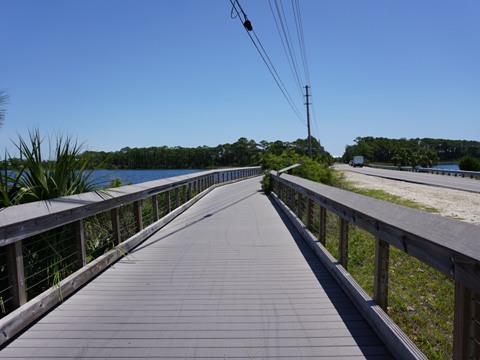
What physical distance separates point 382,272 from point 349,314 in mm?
608

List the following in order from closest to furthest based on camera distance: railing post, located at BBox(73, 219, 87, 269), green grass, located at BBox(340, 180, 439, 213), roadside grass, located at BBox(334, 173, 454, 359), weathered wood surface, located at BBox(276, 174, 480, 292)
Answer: weathered wood surface, located at BBox(276, 174, 480, 292)
roadside grass, located at BBox(334, 173, 454, 359)
railing post, located at BBox(73, 219, 87, 269)
green grass, located at BBox(340, 180, 439, 213)

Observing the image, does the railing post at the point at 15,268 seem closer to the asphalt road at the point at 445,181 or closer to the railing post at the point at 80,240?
the railing post at the point at 80,240

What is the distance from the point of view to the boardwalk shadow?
2926 mm

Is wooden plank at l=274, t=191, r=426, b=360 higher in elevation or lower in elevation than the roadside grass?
higher

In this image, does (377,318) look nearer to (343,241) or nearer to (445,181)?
(343,241)

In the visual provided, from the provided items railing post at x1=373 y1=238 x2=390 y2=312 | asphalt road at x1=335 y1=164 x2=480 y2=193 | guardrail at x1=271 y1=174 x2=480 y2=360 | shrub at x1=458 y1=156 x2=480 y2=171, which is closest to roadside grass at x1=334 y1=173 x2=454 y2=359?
guardrail at x1=271 y1=174 x2=480 y2=360

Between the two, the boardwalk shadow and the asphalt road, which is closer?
the boardwalk shadow

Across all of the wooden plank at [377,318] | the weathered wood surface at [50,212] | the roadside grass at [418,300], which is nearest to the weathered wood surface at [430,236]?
the roadside grass at [418,300]

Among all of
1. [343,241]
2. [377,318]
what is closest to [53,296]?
[377,318]

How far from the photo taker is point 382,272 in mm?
3266

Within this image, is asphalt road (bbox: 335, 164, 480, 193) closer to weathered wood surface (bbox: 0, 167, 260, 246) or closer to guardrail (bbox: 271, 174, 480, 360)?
guardrail (bbox: 271, 174, 480, 360)

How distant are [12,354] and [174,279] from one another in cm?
207

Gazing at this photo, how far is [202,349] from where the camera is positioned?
2.94 meters

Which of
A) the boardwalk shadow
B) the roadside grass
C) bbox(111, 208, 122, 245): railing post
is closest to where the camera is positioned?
the boardwalk shadow
